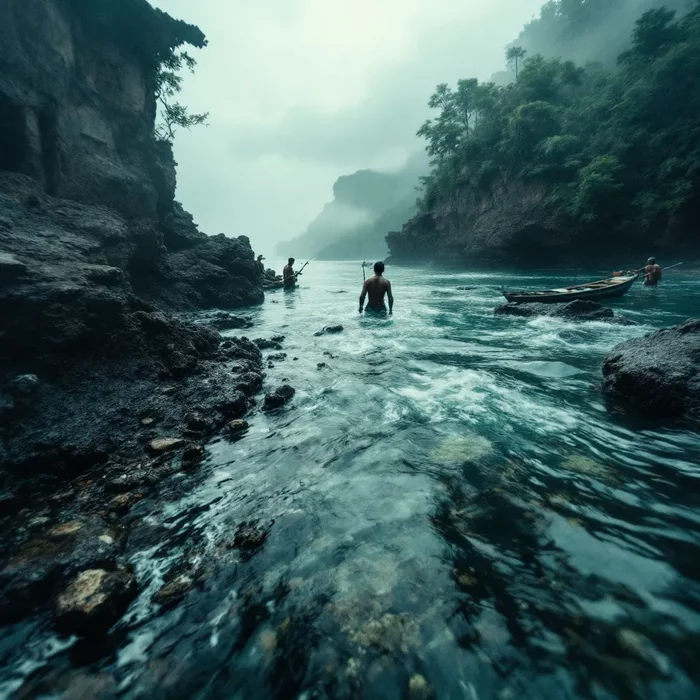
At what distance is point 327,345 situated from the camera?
869 cm

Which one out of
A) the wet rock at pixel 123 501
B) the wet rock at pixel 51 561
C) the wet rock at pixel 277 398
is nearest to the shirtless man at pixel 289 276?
the wet rock at pixel 277 398

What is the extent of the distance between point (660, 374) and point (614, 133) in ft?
105

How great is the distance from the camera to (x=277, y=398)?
16.3ft

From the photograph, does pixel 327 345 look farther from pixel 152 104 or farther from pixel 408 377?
pixel 152 104

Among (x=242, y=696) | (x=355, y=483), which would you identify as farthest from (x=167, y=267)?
(x=242, y=696)

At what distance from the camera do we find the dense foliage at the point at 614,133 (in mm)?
22547

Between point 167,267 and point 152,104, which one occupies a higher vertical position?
point 152,104

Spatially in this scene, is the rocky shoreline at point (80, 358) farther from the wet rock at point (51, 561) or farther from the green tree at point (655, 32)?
the green tree at point (655, 32)

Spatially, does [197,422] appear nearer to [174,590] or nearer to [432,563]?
[174,590]

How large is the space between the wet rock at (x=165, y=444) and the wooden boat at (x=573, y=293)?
12.3 meters

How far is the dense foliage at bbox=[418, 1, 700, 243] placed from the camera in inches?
888

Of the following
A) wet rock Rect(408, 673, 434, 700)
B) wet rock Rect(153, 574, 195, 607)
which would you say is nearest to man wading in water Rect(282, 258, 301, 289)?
wet rock Rect(153, 574, 195, 607)

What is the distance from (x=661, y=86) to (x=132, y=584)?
121 feet

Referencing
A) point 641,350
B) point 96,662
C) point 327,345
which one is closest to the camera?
point 96,662
